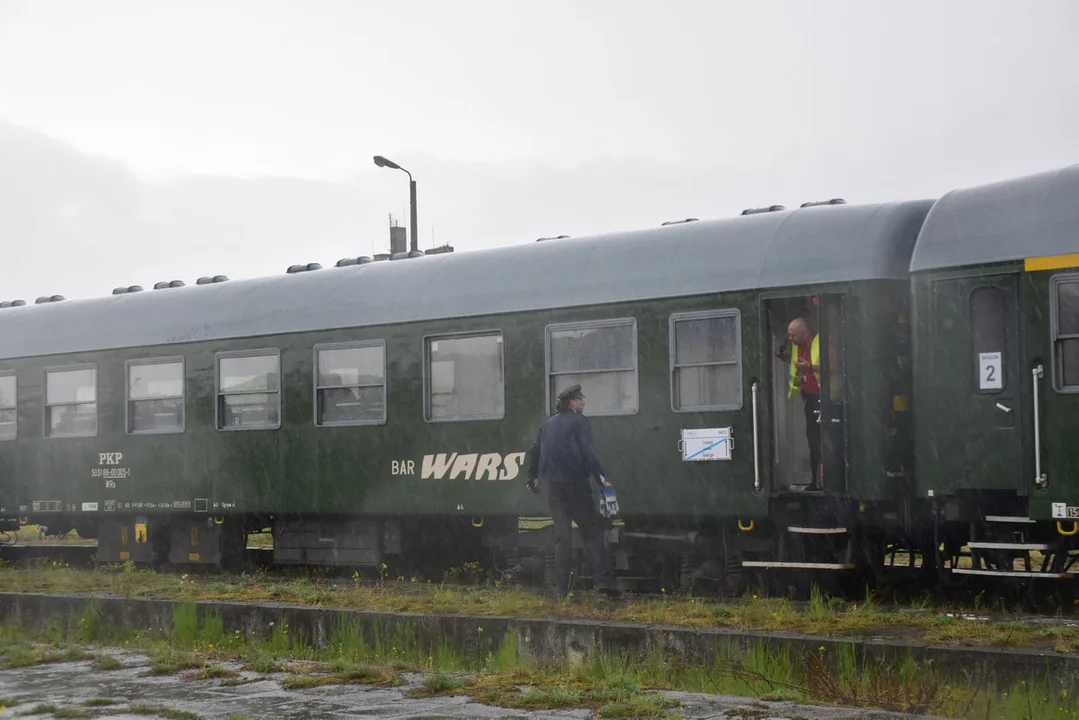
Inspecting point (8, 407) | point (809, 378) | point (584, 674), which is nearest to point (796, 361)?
point (809, 378)

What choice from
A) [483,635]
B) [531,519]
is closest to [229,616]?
[483,635]

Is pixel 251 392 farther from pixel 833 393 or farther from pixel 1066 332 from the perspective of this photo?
pixel 1066 332

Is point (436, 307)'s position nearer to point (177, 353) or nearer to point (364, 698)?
point (177, 353)

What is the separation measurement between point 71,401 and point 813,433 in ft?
36.0

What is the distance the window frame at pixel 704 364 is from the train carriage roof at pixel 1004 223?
180 centimetres

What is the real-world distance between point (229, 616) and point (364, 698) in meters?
4.17

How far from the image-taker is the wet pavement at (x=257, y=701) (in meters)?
8.34

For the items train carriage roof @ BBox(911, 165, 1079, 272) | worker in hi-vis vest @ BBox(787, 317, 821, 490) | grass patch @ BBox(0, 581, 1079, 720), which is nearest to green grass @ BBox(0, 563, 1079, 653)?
grass patch @ BBox(0, 581, 1079, 720)

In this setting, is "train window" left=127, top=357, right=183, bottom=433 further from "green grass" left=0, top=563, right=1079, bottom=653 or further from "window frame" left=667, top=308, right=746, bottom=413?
"window frame" left=667, top=308, right=746, bottom=413

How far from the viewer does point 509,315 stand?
16.2 metres

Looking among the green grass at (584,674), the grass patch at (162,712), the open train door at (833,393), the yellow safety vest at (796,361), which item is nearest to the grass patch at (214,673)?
the green grass at (584,674)

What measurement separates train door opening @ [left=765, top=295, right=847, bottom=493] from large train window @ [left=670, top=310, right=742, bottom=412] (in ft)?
1.22

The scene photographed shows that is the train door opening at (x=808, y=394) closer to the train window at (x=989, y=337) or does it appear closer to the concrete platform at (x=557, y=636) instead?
the train window at (x=989, y=337)

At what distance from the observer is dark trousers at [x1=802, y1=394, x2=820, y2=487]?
45.9 feet
